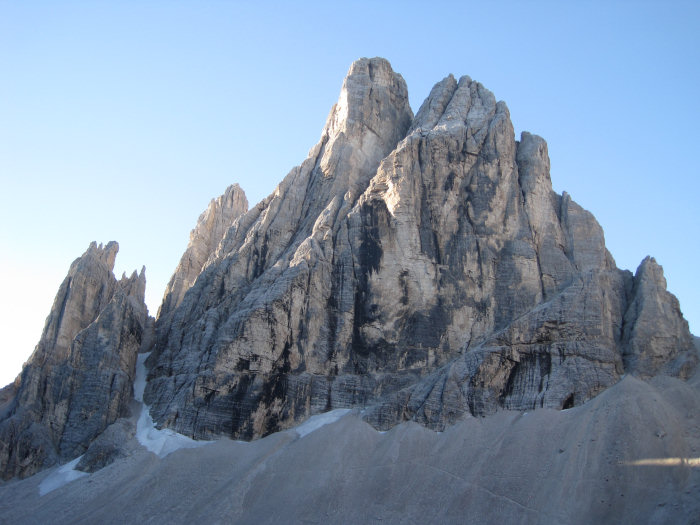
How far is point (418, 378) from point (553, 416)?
1129 cm

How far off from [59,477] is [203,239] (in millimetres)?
34262

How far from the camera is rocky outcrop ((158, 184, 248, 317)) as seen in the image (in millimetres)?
71875

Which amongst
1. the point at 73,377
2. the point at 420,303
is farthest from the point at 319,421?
the point at 73,377

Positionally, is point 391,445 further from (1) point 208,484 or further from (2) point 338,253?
(2) point 338,253

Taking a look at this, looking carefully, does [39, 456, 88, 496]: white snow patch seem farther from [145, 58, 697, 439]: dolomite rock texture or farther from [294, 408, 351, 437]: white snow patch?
[294, 408, 351, 437]: white snow patch

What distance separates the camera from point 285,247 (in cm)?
6462

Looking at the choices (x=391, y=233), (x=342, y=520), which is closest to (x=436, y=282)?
(x=391, y=233)

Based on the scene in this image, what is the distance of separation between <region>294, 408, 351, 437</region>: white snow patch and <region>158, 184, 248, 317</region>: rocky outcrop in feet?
79.8

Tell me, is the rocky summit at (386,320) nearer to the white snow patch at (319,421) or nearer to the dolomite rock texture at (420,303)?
the dolomite rock texture at (420,303)

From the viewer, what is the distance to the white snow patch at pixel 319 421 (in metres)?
50.4

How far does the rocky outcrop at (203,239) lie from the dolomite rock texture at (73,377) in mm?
5752

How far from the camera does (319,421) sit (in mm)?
51094

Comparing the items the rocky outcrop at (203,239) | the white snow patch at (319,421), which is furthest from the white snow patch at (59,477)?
the rocky outcrop at (203,239)

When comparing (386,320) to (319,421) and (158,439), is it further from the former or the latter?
(158,439)
